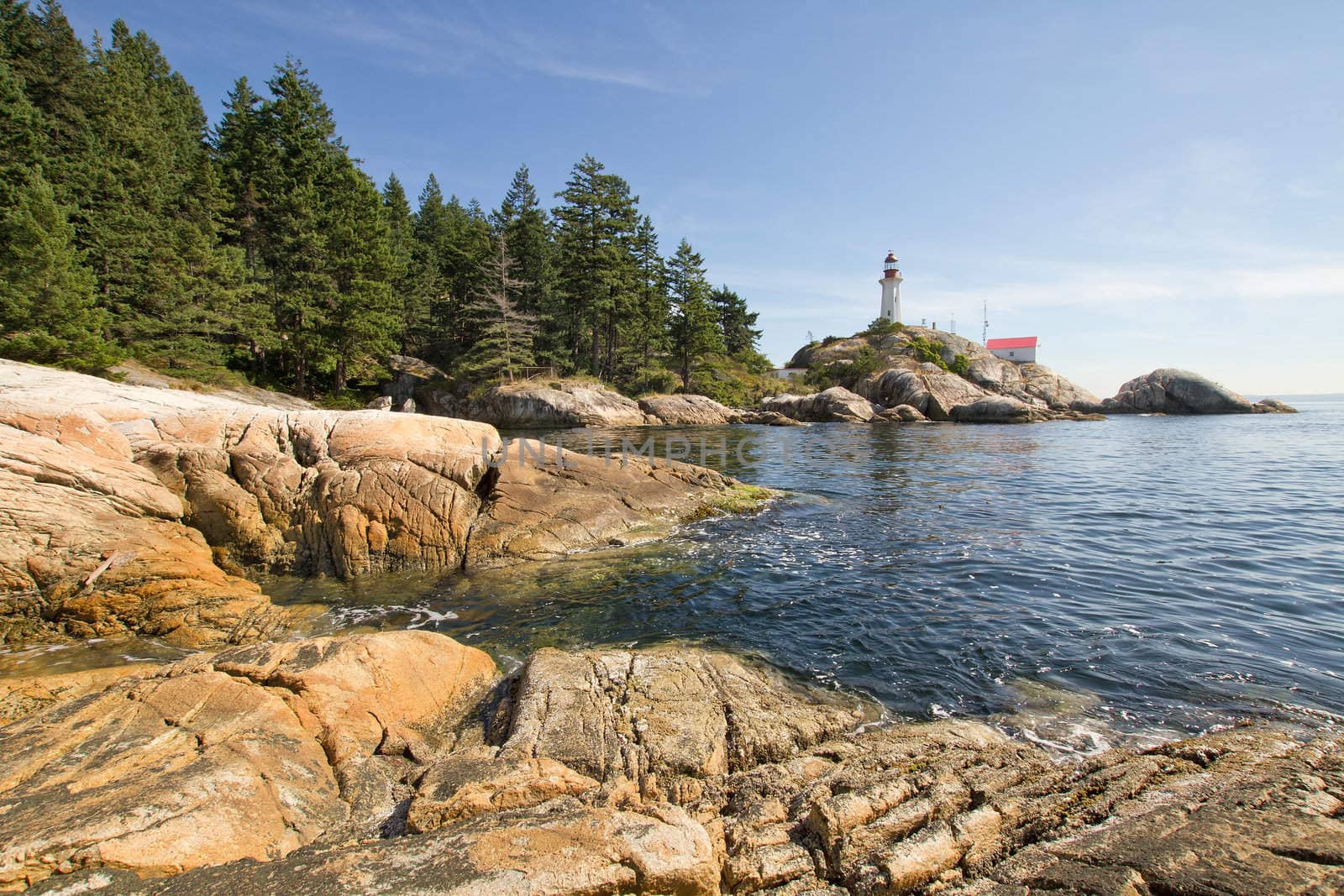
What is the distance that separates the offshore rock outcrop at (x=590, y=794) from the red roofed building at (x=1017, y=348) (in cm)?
10401

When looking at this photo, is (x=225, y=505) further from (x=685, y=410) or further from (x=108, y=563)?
(x=685, y=410)

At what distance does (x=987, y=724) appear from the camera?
5.85 meters

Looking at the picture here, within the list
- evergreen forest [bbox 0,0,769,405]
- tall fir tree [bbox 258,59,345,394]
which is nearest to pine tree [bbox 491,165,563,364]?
evergreen forest [bbox 0,0,769,405]

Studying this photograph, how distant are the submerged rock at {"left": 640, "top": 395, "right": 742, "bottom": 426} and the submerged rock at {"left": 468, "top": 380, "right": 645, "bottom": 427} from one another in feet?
12.2

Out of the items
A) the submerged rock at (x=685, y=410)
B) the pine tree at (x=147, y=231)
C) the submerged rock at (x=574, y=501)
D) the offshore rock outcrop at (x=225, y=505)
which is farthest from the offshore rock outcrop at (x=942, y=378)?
the pine tree at (x=147, y=231)

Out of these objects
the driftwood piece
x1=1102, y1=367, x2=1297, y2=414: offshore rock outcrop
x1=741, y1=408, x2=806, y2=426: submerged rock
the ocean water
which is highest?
x1=1102, y1=367, x2=1297, y2=414: offshore rock outcrop

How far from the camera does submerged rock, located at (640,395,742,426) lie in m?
49.1

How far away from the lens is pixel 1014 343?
95.4m

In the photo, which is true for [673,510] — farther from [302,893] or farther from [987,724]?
[302,893]

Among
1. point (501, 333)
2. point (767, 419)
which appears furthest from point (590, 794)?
point (767, 419)

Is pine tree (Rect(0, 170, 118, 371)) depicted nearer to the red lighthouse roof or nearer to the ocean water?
the ocean water

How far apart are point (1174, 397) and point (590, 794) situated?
87.0 meters

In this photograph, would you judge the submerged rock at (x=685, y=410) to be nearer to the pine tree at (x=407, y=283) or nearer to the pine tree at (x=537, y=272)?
the pine tree at (x=537, y=272)

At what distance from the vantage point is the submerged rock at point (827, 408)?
54906mm
